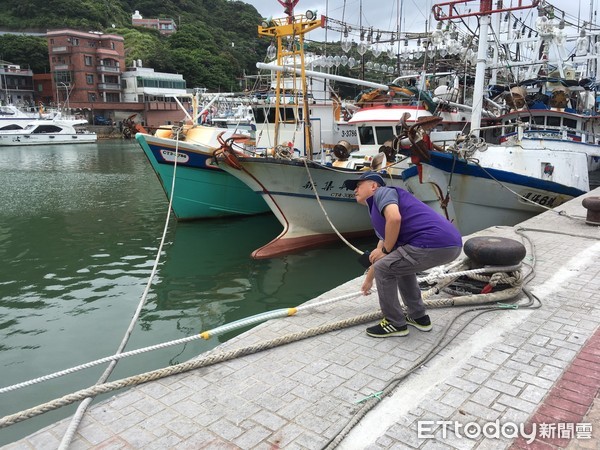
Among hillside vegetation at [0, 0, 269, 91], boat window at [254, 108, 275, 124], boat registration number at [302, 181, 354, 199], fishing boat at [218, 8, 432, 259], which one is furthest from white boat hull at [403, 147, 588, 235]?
hillside vegetation at [0, 0, 269, 91]

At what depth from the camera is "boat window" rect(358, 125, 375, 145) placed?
43.5ft

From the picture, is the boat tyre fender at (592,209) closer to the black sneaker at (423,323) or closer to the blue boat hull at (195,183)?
the black sneaker at (423,323)

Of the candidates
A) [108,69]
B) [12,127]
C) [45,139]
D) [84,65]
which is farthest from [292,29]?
[108,69]

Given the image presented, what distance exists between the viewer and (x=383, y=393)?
10.9 ft

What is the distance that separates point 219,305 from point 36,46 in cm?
7647

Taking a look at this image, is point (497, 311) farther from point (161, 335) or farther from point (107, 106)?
point (107, 106)

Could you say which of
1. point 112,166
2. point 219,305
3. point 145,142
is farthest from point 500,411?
point 112,166

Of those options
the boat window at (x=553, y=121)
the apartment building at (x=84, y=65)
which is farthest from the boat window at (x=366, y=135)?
the apartment building at (x=84, y=65)

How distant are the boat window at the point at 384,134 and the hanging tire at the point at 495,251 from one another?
315 inches

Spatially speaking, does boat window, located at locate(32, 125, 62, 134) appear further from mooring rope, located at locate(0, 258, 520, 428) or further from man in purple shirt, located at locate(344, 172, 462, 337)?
man in purple shirt, located at locate(344, 172, 462, 337)

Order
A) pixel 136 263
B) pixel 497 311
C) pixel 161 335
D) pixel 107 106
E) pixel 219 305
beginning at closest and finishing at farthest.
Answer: pixel 497 311 < pixel 161 335 < pixel 219 305 < pixel 136 263 < pixel 107 106

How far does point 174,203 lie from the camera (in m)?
14.4

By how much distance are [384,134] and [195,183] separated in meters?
5.59

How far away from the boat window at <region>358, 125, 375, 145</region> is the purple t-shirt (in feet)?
31.7
